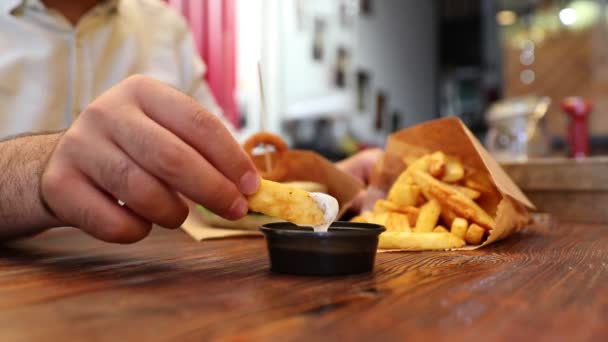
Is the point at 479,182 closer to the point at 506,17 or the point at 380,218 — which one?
the point at 380,218

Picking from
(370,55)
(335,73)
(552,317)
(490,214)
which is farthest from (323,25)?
(552,317)

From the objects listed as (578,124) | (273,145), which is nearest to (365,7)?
(578,124)

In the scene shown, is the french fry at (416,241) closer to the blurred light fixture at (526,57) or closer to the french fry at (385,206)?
the french fry at (385,206)

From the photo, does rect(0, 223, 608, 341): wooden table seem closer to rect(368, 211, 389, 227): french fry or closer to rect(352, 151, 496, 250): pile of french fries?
rect(352, 151, 496, 250): pile of french fries

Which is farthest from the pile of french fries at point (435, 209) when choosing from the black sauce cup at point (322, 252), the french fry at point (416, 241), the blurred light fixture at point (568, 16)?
the blurred light fixture at point (568, 16)

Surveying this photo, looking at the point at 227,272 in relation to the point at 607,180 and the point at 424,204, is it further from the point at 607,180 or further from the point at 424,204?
the point at 607,180
